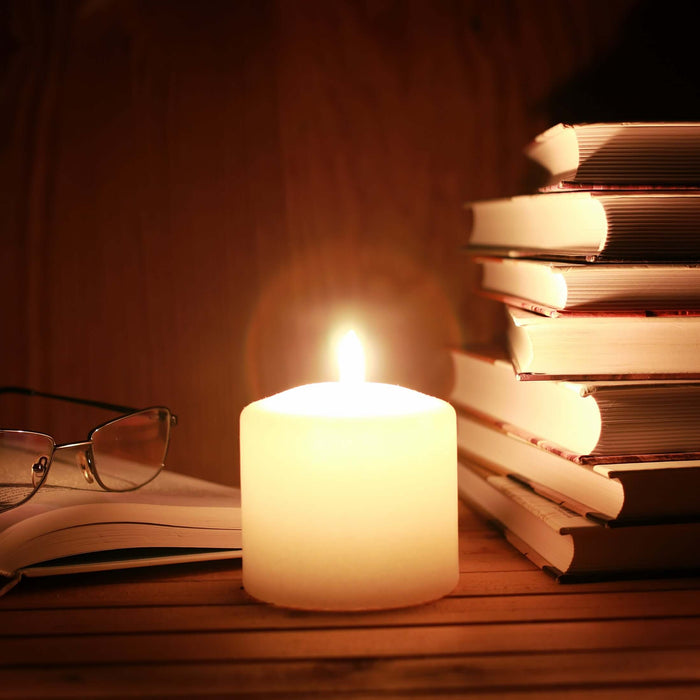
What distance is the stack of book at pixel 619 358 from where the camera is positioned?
2.46 feet

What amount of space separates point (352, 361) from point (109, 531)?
0.23 meters

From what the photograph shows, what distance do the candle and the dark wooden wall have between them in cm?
40

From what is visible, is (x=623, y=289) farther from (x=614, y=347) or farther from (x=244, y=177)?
(x=244, y=177)

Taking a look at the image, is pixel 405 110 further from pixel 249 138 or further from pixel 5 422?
pixel 5 422

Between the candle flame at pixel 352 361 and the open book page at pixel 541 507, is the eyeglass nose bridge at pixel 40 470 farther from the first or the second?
the open book page at pixel 541 507

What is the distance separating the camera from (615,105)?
1.11 meters

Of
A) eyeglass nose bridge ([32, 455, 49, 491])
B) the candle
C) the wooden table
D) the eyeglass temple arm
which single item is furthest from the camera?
the eyeglass temple arm

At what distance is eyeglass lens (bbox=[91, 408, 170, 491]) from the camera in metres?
0.89

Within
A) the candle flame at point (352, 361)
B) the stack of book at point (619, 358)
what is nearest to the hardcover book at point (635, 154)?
the stack of book at point (619, 358)

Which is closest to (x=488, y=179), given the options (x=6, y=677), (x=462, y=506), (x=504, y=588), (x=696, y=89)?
(x=696, y=89)

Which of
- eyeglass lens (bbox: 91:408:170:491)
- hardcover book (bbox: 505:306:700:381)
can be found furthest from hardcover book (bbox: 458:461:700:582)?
eyeglass lens (bbox: 91:408:170:491)

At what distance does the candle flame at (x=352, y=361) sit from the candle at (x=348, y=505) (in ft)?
0.19

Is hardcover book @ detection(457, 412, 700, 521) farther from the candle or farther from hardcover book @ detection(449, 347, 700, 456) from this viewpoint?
the candle

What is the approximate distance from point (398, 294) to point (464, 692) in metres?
0.61
